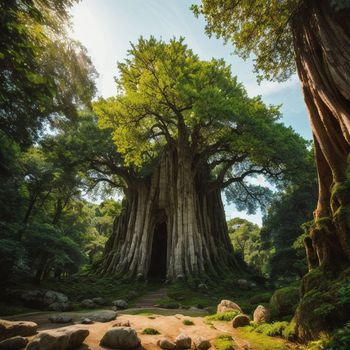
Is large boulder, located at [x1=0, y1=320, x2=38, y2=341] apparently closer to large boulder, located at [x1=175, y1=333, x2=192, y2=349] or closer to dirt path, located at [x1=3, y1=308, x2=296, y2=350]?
dirt path, located at [x1=3, y1=308, x2=296, y2=350]

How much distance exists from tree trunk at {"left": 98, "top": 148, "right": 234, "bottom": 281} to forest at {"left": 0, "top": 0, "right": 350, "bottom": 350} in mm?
123

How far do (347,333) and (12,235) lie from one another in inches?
423

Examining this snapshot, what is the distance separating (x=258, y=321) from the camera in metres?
6.57

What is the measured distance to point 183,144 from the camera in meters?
19.6

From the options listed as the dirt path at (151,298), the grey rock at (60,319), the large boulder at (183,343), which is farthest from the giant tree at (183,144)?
the large boulder at (183,343)

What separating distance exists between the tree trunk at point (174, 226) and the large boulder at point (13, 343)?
38.9ft

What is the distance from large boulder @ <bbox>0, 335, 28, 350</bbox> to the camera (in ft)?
14.2

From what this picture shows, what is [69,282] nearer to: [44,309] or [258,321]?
[44,309]

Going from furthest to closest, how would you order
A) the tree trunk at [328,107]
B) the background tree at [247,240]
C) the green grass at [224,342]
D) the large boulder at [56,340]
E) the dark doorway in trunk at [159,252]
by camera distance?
the background tree at [247,240] < the dark doorway in trunk at [159,252] < the tree trunk at [328,107] < the green grass at [224,342] < the large boulder at [56,340]

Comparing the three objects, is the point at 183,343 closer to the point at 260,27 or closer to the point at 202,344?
the point at 202,344

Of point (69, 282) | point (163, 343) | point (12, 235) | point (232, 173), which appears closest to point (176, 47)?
point (232, 173)

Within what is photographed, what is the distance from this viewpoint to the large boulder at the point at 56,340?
4180 mm

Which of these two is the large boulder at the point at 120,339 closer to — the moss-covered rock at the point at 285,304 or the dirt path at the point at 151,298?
the moss-covered rock at the point at 285,304

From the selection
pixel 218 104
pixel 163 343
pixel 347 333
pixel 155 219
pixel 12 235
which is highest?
pixel 218 104
